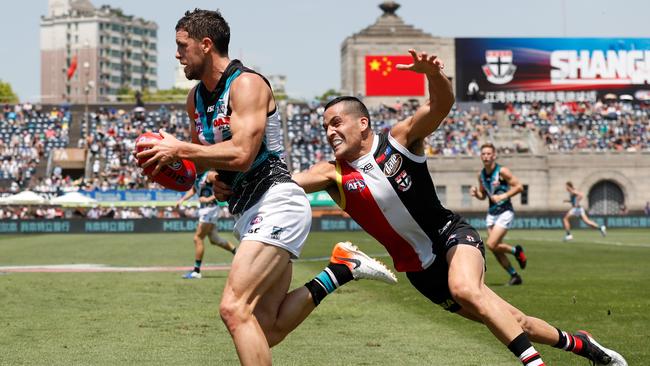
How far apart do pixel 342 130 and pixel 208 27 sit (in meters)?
1.37

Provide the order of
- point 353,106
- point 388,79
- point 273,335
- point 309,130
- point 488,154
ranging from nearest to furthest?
point 273,335, point 353,106, point 488,154, point 309,130, point 388,79

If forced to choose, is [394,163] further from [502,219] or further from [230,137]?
[502,219]

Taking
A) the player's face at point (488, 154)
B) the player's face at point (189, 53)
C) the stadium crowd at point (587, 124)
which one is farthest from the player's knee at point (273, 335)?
the stadium crowd at point (587, 124)

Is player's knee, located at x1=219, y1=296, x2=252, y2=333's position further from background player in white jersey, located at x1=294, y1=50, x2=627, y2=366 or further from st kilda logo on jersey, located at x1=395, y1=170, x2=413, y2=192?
st kilda logo on jersey, located at x1=395, y1=170, x2=413, y2=192

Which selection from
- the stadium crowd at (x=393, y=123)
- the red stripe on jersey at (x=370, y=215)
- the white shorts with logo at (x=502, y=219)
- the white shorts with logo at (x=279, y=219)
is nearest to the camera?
the white shorts with logo at (x=279, y=219)

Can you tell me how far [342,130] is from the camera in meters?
7.88

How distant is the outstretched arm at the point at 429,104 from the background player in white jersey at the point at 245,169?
97 centimetres

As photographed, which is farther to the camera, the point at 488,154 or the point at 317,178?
the point at 488,154

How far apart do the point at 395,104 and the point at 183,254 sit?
180 feet

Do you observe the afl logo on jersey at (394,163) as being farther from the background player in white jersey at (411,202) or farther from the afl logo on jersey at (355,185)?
the afl logo on jersey at (355,185)

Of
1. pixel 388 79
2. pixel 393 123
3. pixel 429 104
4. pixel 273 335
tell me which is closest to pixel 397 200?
pixel 429 104

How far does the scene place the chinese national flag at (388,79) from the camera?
84.0m

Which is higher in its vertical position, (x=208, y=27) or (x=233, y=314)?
(x=208, y=27)

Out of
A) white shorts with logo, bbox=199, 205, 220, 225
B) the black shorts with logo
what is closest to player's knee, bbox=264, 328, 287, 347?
the black shorts with logo
